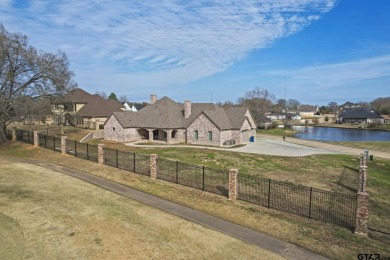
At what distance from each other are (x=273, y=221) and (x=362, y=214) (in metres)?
3.33

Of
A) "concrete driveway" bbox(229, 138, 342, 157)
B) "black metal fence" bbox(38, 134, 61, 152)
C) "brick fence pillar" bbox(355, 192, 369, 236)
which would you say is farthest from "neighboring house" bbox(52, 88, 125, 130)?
"brick fence pillar" bbox(355, 192, 369, 236)

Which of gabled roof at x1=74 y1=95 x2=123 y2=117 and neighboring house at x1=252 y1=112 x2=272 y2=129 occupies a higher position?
gabled roof at x1=74 y1=95 x2=123 y2=117

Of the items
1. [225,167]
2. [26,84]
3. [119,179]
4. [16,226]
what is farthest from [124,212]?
[26,84]

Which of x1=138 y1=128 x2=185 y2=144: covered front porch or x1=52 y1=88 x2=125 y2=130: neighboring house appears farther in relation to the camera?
x1=52 y1=88 x2=125 y2=130: neighboring house

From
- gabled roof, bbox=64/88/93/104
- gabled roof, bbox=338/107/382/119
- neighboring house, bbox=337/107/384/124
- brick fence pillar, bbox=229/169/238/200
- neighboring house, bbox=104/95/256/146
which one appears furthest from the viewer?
gabled roof, bbox=338/107/382/119

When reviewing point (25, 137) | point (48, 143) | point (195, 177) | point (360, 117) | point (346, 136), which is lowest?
point (346, 136)

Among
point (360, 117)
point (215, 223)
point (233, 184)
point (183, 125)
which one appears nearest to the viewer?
point (215, 223)

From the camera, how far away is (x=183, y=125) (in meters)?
40.7

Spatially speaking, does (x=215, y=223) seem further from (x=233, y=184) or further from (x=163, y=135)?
(x=163, y=135)

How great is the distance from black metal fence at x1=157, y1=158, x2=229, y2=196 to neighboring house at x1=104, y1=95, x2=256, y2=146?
52.8 ft

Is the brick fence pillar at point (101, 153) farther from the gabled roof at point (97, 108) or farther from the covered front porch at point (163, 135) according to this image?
the gabled roof at point (97, 108)

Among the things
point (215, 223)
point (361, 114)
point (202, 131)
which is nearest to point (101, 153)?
point (215, 223)

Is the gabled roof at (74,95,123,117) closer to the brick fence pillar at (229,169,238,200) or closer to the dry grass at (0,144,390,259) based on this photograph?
the dry grass at (0,144,390,259)

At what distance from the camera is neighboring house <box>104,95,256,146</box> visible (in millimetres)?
38375
